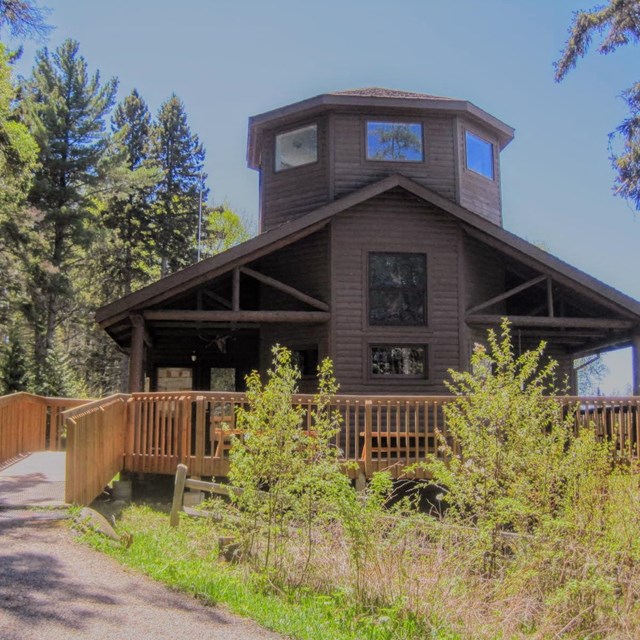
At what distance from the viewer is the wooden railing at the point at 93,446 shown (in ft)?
26.5

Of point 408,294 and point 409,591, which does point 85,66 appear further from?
point 409,591

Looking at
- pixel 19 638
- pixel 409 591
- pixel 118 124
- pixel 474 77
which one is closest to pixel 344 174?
pixel 474 77

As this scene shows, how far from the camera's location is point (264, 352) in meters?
16.3

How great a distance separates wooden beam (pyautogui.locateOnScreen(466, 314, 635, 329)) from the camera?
14695 mm

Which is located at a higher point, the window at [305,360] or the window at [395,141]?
the window at [395,141]

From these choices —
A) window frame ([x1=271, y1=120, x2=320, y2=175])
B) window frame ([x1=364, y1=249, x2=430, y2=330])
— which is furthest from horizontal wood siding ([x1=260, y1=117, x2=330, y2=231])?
window frame ([x1=364, y1=249, x2=430, y2=330])

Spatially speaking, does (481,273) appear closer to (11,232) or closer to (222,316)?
(222,316)

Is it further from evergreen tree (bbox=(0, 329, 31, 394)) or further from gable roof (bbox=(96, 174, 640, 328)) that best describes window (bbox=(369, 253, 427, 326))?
evergreen tree (bbox=(0, 329, 31, 394))

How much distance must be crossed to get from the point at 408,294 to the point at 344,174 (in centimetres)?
300

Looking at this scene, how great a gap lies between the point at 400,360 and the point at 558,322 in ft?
10.7

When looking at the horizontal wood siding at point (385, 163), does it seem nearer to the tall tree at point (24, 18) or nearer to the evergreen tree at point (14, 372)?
the tall tree at point (24, 18)

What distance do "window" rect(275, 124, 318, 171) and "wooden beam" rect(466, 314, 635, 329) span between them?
16.8ft

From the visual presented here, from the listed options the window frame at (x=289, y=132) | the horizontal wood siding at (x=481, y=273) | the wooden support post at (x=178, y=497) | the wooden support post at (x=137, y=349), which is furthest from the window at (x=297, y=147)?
the wooden support post at (x=178, y=497)

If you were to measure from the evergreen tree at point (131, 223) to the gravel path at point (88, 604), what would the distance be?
27018 millimetres
